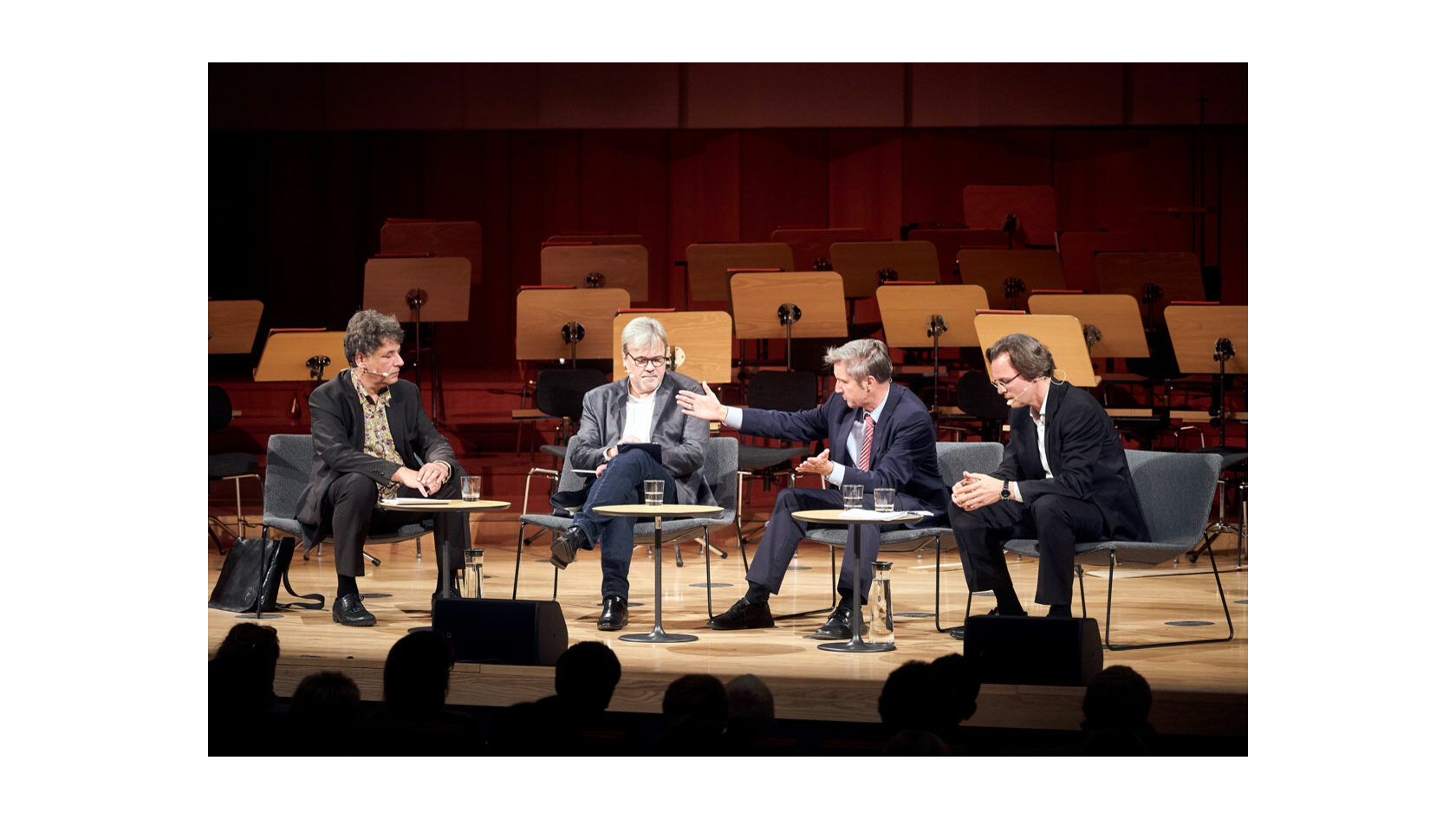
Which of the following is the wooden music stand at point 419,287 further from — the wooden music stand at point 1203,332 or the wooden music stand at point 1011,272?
the wooden music stand at point 1203,332

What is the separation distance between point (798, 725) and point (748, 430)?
137cm

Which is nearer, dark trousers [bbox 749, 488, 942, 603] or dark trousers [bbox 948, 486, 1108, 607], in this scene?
dark trousers [bbox 948, 486, 1108, 607]

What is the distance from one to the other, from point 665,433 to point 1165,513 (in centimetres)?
152

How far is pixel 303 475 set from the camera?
4.70 metres

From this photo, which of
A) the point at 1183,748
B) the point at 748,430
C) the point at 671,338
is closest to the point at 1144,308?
the point at 671,338

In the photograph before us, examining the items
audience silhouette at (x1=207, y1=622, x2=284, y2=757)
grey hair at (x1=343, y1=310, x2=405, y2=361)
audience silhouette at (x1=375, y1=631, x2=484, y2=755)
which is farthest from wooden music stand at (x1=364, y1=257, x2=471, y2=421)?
audience silhouette at (x1=375, y1=631, x2=484, y2=755)

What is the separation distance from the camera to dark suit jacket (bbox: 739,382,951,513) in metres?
4.29

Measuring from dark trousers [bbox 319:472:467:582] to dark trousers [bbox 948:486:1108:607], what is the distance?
4.79ft

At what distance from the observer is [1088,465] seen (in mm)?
4086

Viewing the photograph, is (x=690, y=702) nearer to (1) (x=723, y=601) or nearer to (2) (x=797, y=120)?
(1) (x=723, y=601)

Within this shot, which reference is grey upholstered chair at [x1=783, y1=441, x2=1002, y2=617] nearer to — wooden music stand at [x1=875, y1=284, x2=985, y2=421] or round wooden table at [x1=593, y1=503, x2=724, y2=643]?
round wooden table at [x1=593, y1=503, x2=724, y2=643]

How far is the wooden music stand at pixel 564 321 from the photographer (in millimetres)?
6387

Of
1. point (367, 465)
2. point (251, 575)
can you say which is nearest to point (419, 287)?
point (251, 575)

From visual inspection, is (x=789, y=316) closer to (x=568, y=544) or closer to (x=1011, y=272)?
(x=1011, y=272)
